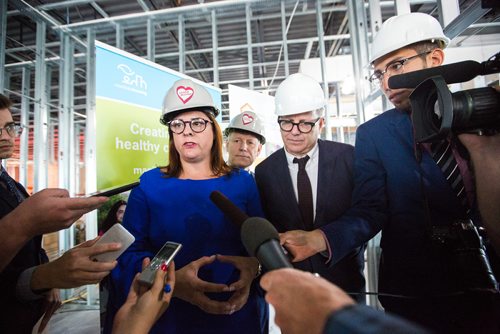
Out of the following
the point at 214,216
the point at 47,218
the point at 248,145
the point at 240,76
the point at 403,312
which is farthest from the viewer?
the point at 240,76

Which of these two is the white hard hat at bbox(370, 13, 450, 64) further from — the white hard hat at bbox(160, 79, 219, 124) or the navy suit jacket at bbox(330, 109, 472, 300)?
the white hard hat at bbox(160, 79, 219, 124)

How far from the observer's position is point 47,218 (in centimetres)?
109

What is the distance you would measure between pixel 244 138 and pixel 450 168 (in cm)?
242

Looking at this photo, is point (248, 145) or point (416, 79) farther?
point (248, 145)

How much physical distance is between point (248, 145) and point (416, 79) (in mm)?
2591

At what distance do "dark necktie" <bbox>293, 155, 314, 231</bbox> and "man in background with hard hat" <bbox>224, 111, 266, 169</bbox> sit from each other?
130cm

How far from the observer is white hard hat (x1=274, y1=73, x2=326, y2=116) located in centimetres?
213

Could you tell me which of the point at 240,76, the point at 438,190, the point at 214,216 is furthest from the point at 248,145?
the point at 240,76

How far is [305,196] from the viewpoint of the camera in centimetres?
196

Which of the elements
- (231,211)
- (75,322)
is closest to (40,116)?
(75,322)

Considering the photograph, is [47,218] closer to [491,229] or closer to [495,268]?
[491,229]

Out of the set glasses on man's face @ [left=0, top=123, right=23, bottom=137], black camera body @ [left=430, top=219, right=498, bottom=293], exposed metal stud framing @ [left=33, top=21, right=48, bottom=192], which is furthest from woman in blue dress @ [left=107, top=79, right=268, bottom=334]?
exposed metal stud framing @ [left=33, top=21, right=48, bottom=192]

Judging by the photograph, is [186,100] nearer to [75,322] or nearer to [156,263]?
[156,263]

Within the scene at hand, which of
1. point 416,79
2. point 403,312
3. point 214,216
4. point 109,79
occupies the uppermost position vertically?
point 109,79
